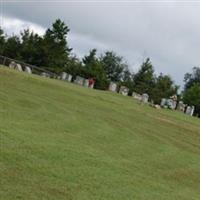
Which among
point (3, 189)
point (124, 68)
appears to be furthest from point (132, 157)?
point (124, 68)

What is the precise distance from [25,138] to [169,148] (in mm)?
7212

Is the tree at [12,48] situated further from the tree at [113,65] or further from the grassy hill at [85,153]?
the grassy hill at [85,153]

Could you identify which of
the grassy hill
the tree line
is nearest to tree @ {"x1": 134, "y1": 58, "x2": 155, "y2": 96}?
the tree line

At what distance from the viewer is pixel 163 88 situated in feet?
295

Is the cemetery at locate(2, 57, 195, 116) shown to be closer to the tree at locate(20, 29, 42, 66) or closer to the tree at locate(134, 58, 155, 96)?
the tree at locate(20, 29, 42, 66)

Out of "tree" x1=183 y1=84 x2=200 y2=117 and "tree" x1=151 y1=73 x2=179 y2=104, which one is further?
"tree" x1=151 y1=73 x2=179 y2=104

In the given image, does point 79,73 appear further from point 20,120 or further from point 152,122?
point 20,120

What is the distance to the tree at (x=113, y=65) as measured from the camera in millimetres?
111031

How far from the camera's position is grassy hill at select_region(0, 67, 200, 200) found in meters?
10.8

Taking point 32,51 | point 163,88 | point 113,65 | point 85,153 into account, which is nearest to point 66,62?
point 32,51

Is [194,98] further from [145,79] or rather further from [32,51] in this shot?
[32,51]

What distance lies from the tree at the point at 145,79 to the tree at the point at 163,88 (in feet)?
2.98

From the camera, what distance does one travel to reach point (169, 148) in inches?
781

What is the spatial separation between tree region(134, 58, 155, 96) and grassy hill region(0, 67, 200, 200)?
6176 centimetres
